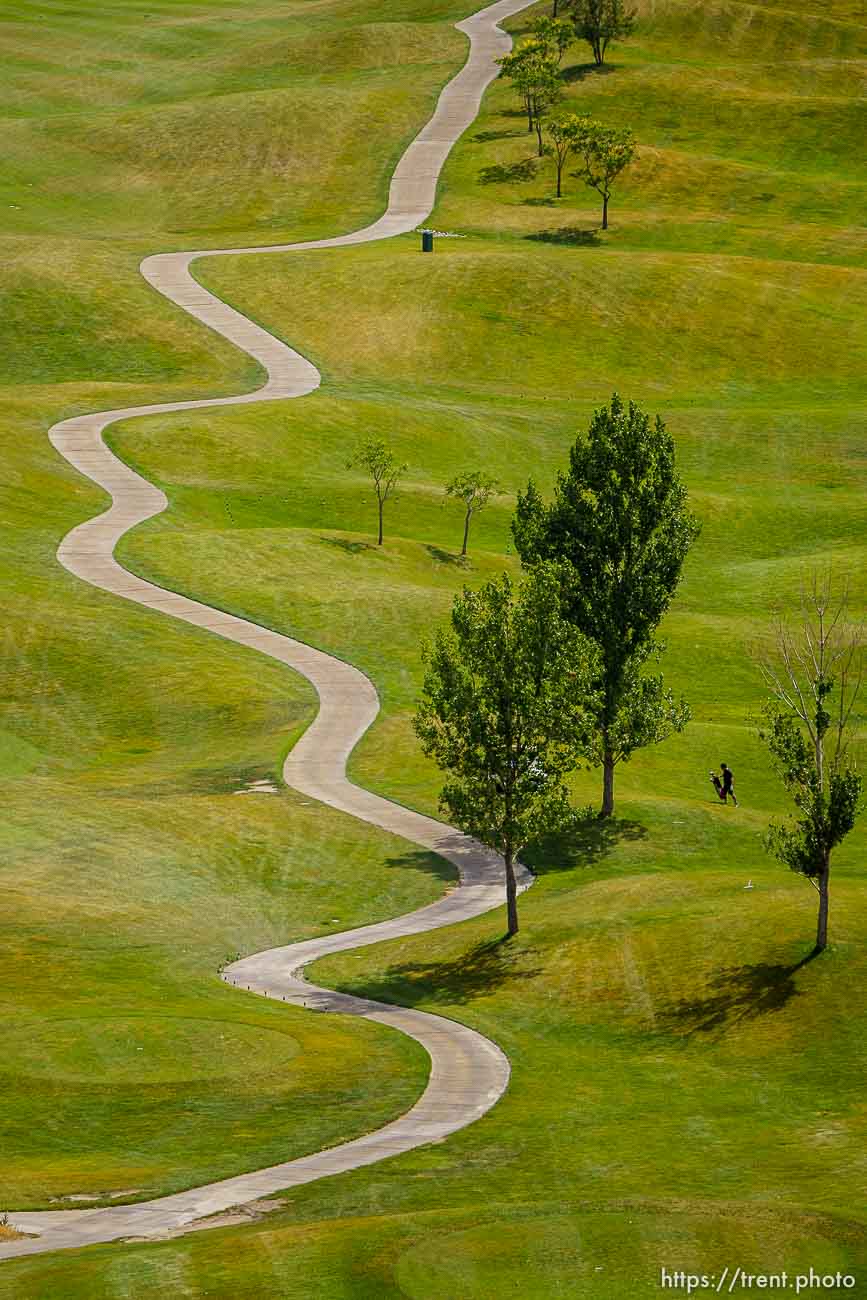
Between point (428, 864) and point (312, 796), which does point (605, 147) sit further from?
point (428, 864)

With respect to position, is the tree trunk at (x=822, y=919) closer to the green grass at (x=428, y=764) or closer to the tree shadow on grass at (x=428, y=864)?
the green grass at (x=428, y=764)

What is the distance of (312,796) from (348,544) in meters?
32.8

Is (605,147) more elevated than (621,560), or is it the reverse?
(605,147)

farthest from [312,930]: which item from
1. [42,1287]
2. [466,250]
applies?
[466,250]

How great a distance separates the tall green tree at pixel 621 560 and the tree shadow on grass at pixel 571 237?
272ft

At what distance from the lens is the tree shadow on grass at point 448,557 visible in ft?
324

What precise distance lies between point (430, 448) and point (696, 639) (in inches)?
1215

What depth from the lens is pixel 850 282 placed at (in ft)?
463

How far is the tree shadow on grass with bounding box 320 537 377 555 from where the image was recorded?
9731 cm

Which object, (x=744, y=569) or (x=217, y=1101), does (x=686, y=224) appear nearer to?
(x=744, y=569)

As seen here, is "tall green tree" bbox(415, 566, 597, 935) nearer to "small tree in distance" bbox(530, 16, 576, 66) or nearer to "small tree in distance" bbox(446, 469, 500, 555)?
"small tree in distance" bbox(446, 469, 500, 555)

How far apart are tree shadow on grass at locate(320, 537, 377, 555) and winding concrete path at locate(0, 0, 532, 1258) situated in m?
10.2

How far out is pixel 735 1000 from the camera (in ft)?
157

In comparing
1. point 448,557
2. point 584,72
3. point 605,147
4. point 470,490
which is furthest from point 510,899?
point 584,72
